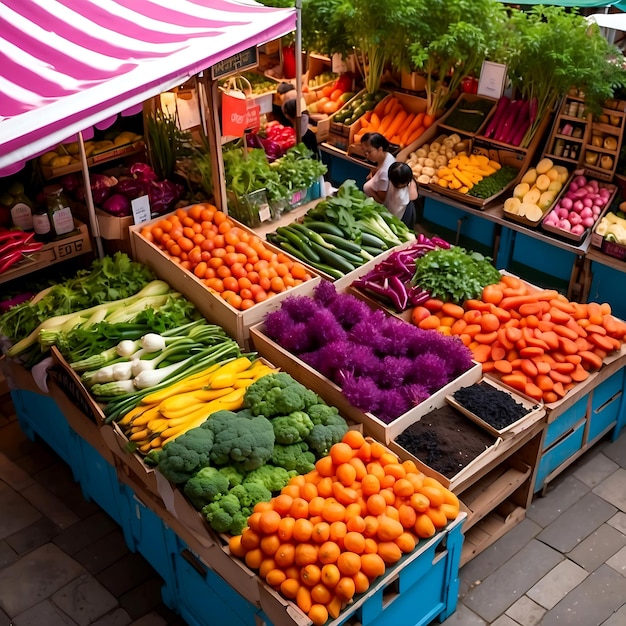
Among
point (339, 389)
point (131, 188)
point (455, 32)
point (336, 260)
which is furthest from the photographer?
point (455, 32)

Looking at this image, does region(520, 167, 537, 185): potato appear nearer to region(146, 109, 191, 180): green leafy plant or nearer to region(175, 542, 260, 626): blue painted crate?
region(146, 109, 191, 180): green leafy plant

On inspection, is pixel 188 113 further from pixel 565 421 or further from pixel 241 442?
pixel 565 421

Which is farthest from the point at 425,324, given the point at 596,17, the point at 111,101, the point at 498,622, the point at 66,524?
the point at 596,17

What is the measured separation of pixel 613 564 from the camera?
4332 millimetres

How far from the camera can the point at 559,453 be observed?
4.62 meters

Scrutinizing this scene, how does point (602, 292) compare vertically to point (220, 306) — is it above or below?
below

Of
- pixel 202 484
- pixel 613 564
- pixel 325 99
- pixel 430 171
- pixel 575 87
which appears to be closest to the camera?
pixel 202 484

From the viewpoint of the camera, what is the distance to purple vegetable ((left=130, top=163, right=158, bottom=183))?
564cm

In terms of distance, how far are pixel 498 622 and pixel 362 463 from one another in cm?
129

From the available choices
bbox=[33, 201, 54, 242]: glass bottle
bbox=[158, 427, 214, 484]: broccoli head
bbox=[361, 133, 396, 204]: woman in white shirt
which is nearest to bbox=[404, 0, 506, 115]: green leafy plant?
bbox=[361, 133, 396, 204]: woman in white shirt

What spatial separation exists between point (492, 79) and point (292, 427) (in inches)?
180

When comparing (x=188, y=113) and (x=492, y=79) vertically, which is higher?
(x=188, y=113)

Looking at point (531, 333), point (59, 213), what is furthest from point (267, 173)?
point (531, 333)

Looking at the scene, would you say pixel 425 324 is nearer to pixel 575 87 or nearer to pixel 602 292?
pixel 602 292
